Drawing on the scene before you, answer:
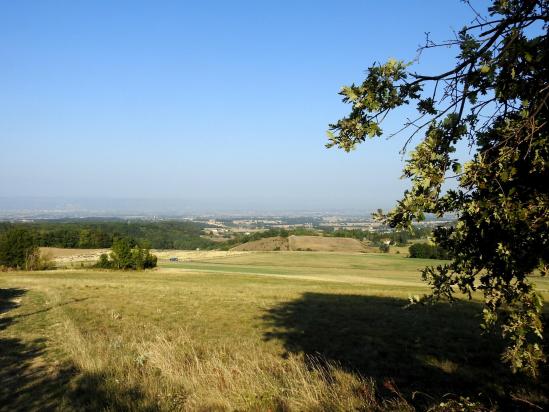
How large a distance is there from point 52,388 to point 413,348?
10815 millimetres

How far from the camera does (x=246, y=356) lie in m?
12.1

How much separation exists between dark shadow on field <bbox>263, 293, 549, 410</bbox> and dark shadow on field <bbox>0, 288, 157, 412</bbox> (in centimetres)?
554

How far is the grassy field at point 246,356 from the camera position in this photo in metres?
8.36

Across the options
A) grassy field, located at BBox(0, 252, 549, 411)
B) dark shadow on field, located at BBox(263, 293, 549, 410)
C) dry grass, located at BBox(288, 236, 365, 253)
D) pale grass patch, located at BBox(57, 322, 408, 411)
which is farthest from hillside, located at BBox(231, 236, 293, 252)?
pale grass patch, located at BBox(57, 322, 408, 411)

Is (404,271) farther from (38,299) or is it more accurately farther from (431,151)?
(431,151)

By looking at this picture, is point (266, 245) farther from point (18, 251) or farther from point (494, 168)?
point (494, 168)

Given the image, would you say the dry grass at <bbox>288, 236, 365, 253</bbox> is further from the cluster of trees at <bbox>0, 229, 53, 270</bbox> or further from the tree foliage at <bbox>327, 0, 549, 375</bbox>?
the tree foliage at <bbox>327, 0, 549, 375</bbox>

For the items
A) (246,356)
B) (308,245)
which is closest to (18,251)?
(308,245)

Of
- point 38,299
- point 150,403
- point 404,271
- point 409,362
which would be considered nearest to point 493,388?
point 409,362

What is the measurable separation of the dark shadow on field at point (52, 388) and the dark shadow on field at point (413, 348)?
5.54 m

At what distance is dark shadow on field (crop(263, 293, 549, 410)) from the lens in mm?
9680

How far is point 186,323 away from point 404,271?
164ft

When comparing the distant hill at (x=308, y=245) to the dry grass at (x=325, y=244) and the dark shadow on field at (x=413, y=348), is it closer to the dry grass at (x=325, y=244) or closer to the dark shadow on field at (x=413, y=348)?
the dry grass at (x=325, y=244)

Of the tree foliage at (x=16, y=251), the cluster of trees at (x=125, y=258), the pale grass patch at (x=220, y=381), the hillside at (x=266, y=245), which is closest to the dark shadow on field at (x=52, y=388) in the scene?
the pale grass patch at (x=220, y=381)
